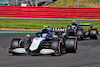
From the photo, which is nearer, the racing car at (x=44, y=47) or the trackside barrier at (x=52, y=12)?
the racing car at (x=44, y=47)

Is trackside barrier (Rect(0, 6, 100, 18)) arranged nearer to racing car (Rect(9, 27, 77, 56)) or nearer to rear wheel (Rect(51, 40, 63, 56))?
racing car (Rect(9, 27, 77, 56))

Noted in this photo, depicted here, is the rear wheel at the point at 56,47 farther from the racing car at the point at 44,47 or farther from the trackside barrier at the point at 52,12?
the trackside barrier at the point at 52,12

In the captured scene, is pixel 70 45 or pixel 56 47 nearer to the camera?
pixel 56 47

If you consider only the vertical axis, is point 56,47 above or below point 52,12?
below

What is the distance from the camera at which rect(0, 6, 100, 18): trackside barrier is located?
→ 3136 cm

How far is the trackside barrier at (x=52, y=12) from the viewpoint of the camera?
3136 cm

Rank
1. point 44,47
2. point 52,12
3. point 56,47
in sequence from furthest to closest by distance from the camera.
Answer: point 52,12, point 44,47, point 56,47

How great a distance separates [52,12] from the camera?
3142cm

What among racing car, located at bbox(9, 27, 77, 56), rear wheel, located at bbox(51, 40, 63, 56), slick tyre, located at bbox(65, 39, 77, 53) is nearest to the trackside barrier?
racing car, located at bbox(9, 27, 77, 56)

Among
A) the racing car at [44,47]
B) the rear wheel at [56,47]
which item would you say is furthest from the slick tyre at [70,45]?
the rear wheel at [56,47]

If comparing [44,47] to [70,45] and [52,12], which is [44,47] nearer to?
[70,45]

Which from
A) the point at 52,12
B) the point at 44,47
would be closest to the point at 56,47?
the point at 44,47

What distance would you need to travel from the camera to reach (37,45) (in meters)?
10.0

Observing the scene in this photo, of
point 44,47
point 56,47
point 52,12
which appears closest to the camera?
point 56,47
